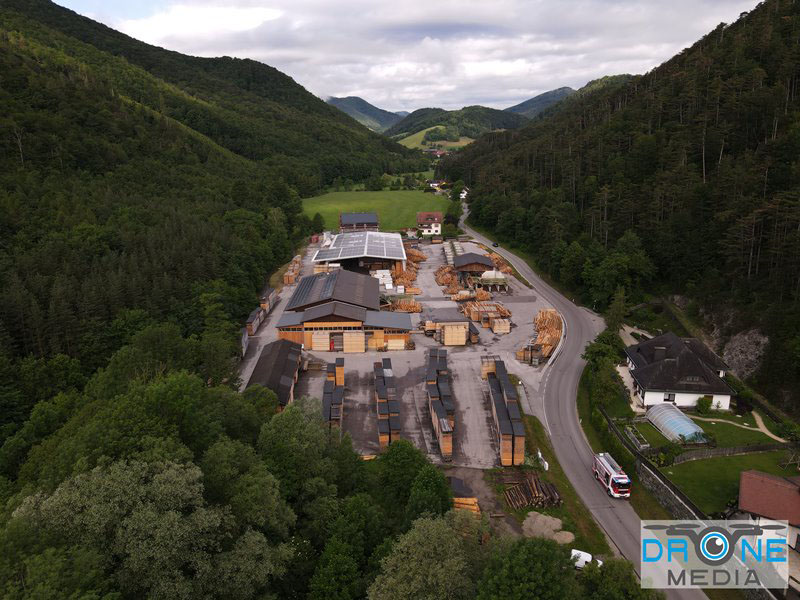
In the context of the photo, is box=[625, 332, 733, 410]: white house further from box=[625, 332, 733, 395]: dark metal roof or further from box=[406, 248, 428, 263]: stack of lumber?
box=[406, 248, 428, 263]: stack of lumber

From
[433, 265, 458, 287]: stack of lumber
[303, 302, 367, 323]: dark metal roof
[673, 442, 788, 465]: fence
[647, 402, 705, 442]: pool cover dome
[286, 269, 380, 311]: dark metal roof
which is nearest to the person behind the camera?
[673, 442, 788, 465]: fence

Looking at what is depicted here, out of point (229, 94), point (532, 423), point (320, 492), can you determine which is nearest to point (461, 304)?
point (532, 423)

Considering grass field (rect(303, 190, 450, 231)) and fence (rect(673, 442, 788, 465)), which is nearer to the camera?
fence (rect(673, 442, 788, 465))

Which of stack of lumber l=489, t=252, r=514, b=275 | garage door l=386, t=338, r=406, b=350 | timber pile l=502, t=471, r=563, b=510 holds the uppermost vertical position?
stack of lumber l=489, t=252, r=514, b=275

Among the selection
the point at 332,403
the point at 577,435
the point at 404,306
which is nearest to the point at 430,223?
the point at 404,306

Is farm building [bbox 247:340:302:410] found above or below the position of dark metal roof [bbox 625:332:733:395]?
below

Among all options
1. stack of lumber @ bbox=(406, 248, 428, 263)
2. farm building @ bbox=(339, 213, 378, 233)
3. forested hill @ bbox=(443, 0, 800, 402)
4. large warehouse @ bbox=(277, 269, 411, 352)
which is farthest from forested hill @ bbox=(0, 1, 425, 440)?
forested hill @ bbox=(443, 0, 800, 402)

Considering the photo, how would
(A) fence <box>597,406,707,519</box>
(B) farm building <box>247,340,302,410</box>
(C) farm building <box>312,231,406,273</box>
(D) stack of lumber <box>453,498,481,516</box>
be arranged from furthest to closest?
(C) farm building <box>312,231,406,273</box> → (B) farm building <box>247,340,302,410</box> → (D) stack of lumber <box>453,498,481,516</box> → (A) fence <box>597,406,707,519</box>
